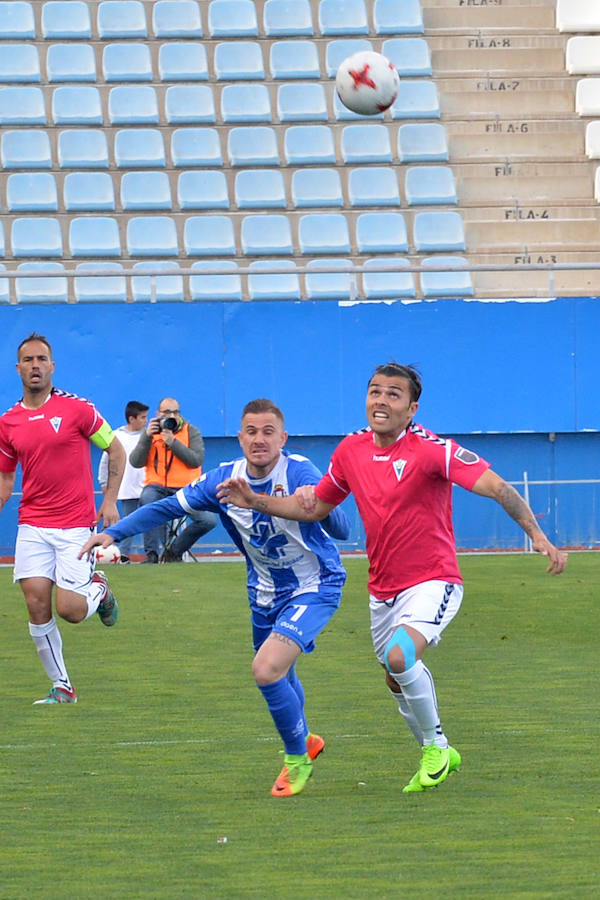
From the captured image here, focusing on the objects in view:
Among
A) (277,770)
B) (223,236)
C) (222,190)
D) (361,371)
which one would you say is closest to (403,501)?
(277,770)

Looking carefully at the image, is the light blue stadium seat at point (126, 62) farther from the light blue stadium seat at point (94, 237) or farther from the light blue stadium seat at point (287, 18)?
the light blue stadium seat at point (94, 237)

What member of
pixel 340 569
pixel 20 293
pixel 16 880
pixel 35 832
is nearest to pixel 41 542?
pixel 340 569

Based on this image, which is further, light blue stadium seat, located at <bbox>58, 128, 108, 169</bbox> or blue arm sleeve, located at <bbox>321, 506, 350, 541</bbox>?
light blue stadium seat, located at <bbox>58, 128, 108, 169</bbox>

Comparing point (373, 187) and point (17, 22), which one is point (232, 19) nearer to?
point (17, 22)

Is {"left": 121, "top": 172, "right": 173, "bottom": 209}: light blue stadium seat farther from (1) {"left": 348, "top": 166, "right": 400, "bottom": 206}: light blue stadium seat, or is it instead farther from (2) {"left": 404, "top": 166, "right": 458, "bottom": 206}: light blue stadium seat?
(2) {"left": 404, "top": 166, "right": 458, "bottom": 206}: light blue stadium seat

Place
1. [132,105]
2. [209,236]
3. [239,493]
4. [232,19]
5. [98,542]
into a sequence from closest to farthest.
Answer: [239,493] → [98,542] → [209,236] → [132,105] → [232,19]

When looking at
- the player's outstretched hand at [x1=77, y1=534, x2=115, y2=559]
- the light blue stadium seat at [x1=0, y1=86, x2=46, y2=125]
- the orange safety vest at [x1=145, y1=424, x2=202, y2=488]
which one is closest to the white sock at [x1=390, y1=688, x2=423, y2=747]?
the player's outstretched hand at [x1=77, y1=534, x2=115, y2=559]

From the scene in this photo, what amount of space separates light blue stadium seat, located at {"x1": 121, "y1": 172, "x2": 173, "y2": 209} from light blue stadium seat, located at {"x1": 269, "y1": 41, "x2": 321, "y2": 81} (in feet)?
11.1

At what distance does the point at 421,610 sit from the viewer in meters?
6.32

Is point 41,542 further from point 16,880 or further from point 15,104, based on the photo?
point 15,104

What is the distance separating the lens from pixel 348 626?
1290 centimetres

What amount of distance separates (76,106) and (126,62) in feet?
4.89

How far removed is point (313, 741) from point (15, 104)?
19.4 m

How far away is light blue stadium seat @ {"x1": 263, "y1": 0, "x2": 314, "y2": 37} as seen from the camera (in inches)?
1013
